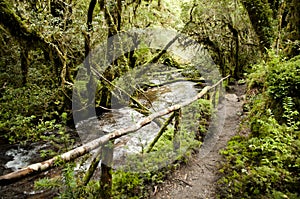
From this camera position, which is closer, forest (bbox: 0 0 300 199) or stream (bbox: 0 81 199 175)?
forest (bbox: 0 0 300 199)

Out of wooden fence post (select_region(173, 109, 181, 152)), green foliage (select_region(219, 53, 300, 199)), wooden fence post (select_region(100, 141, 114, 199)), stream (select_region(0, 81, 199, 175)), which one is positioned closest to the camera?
wooden fence post (select_region(100, 141, 114, 199))

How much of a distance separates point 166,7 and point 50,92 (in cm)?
940

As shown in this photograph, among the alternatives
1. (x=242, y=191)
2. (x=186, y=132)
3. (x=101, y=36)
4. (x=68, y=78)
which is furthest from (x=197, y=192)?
(x=101, y=36)

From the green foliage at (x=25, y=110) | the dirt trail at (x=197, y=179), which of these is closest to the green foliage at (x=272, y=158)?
the dirt trail at (x=197, y=179)

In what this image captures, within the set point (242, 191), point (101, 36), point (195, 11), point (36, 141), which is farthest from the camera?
point (195, 11)

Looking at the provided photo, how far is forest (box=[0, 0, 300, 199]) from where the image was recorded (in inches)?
156

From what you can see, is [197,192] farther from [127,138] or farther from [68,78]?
[68,78]

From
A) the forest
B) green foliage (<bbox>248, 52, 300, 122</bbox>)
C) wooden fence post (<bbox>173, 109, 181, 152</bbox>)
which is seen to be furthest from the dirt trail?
green foliage (<bbox>248, 52, 300, 122</bbox>)

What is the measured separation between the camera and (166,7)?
1504 cm

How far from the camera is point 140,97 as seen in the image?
12883 millimetres

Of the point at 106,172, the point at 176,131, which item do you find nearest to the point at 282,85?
the point at 176,131

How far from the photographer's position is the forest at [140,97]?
13.0ft

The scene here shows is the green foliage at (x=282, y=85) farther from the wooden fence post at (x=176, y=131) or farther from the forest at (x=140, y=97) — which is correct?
the wooden fence post at (x=176, y=131)

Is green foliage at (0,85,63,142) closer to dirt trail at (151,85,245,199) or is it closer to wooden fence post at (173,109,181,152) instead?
wooden fence post at (173,109,181,152)
